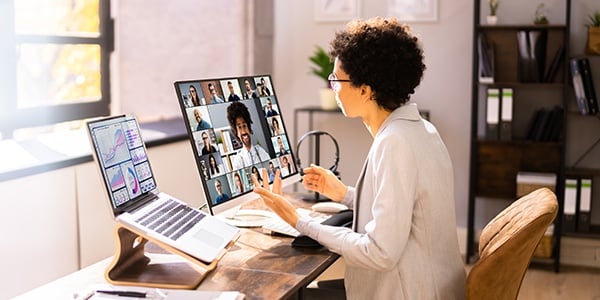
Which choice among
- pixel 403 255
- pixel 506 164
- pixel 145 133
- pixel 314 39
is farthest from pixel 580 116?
pixel 403 255

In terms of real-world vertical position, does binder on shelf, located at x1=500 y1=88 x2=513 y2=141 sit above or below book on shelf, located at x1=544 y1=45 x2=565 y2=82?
below

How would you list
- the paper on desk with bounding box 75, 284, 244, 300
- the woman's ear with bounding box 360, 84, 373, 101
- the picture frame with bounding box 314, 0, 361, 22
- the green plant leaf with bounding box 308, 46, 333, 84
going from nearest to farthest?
the paper on desk with bounding box 75, 284, 244, 300
the woman's ear with bounding box 360, 84, 373, 101
the green plant leaf with bounding box 308, 46, 333, 84
the picture frame with bounding box 314, 0, 361, 22

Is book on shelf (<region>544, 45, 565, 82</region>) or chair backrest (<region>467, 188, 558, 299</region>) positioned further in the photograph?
book on shelf (<region>544, 45, 565, 82</region>)

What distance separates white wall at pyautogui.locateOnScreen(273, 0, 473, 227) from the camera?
5.16 metres

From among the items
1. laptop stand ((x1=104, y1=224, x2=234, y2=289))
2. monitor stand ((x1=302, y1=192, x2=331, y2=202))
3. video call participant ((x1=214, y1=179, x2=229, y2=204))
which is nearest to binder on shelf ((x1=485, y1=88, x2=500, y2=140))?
monitor stand ((x1=302, y1=192, x2=331, y2=202))

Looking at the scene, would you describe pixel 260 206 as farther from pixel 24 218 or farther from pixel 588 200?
pixel 588 200

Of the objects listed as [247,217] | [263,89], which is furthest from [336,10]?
[247,217]

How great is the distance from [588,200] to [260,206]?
260cm

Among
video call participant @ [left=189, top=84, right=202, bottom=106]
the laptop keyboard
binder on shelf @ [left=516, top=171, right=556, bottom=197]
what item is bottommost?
binder on shelf @ [left=516, top=171, right=556, bottom=197]

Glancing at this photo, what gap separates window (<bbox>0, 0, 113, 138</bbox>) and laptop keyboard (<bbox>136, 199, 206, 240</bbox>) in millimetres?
1625

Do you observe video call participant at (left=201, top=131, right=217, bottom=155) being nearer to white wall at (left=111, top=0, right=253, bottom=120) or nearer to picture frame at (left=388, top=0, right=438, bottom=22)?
white wall at (left=111, top=0, right=253, bottom=120)

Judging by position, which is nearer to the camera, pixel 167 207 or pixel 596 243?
pixel 167 207

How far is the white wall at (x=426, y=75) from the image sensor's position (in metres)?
5.16

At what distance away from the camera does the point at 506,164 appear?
5.02m
